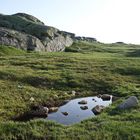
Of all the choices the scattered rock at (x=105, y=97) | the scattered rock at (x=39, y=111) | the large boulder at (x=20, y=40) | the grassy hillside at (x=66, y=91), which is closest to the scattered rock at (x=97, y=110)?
the grassy hillside at (x=66, y=91)

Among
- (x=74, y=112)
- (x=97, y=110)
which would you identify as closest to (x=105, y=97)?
(x=97, y=110)

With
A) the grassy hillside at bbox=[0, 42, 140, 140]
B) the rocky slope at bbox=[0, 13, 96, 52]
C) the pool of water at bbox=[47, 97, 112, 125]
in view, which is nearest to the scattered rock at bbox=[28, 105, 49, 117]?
the pool of water at bbox=[47, 97, 112, 125]

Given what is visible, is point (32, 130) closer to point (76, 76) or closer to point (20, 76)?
point (20, 76)

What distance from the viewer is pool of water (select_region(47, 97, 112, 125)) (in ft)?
121

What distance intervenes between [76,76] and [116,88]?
7434 millimetres

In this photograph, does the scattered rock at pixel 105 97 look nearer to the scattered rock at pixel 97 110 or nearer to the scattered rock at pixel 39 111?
the scattered rock at pixel 97 110

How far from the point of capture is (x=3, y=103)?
39594mm

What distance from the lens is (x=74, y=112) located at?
40438mm

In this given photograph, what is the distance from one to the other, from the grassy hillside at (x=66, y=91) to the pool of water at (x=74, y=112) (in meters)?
1.73

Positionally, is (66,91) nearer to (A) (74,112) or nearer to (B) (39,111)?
Answer: (A) (74,112)

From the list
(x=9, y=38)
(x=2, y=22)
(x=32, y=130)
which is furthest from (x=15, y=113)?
(x=2, y=22)

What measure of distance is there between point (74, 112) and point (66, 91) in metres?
9.98

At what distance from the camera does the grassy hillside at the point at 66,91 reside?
2789 cm

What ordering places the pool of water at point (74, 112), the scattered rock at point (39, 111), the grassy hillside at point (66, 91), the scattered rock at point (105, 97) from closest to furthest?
the grassy hillside at point (66, 91) < the pool of water at point (74, 112) < the scattered rock at point (39, 111) < the scattered rock at point (105, 97)
